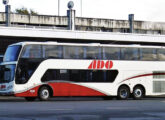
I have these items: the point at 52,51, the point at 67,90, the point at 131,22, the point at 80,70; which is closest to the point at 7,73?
the point at 52,51

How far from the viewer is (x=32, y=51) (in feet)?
85.8

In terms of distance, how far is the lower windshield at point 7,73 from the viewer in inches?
1028

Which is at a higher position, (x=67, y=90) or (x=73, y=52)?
(x=73, y=52)

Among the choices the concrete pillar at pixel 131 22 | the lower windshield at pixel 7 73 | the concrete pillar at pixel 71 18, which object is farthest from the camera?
the concrete pillar at pixel 131 22

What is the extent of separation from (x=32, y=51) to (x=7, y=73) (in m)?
A: 2.02

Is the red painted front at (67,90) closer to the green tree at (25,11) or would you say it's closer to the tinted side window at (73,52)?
the tinted side window at (73,52)

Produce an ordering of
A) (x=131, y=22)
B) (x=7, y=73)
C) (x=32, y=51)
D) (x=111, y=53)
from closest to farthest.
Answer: (x=32, y=51), (x=7, y=73), (x=111, y=53), (x=131, y=22)

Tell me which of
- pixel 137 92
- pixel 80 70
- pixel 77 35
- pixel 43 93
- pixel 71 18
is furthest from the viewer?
pixel 71 18

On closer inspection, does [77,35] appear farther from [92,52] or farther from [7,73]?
[7,73]

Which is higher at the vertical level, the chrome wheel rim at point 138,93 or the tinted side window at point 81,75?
the tinted side window at point 81,75

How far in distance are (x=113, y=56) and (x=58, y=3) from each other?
35.3 metres

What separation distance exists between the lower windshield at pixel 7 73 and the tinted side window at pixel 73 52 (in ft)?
11.0

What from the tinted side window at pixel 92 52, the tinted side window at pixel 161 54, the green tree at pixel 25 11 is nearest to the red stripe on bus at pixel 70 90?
the tinted side window at pixel 92 52

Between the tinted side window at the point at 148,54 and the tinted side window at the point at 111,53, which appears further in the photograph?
the tinted side window at the point at 148,54
